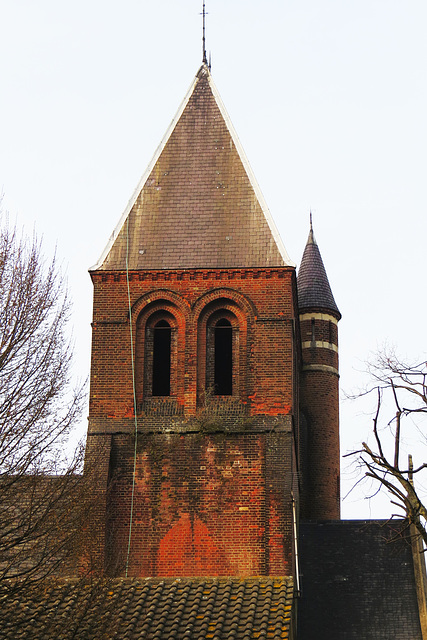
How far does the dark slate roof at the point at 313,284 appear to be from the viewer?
37875 millimetres

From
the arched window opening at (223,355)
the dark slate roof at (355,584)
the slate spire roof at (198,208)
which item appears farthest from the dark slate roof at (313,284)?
the arched window opening at (223,355)

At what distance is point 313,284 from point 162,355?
1130 cm

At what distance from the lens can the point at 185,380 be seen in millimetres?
27500

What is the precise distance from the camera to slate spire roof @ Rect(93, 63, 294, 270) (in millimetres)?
28594

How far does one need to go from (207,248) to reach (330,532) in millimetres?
8748

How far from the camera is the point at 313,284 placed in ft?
127

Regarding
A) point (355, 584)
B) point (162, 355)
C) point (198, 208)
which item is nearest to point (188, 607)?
point (355, 584)

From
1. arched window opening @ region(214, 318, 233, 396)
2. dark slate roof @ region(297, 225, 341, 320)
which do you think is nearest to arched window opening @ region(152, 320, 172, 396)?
arched window opening @ region(214, 318, 233, 396)

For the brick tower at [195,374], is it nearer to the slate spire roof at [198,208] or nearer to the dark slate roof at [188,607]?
the slate spire roof at [198,208]

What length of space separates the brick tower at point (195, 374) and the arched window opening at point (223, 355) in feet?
0.11

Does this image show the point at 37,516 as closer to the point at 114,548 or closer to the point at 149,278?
the point at 114,548

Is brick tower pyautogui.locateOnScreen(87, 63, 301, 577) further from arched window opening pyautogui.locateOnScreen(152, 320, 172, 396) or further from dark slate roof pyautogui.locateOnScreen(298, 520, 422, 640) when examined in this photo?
dark slate roof pyautogui.locateOnScreen(298, 520, 422, 640)

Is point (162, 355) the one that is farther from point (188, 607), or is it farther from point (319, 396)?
point (319, 396)

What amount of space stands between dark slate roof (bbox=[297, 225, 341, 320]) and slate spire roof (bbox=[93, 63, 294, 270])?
29.3 feet
